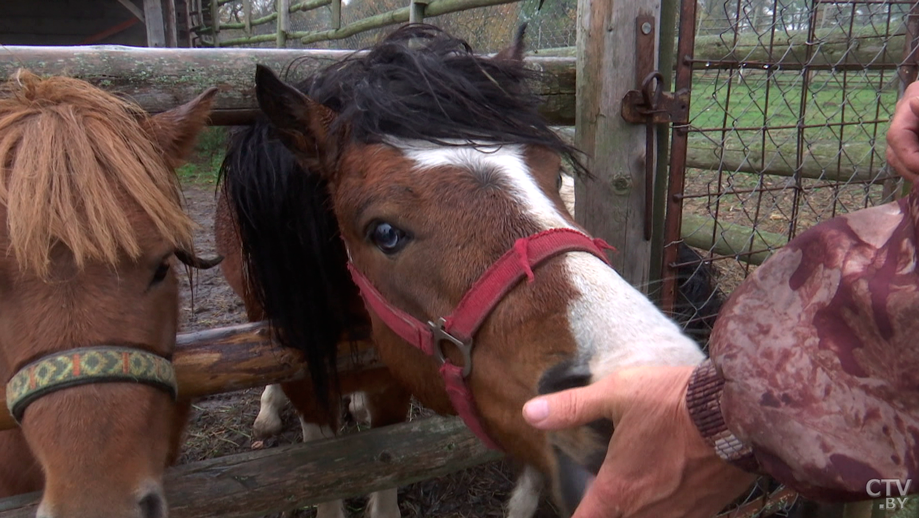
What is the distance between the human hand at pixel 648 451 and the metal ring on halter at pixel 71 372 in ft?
3.56

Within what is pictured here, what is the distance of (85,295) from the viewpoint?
1.45 metres

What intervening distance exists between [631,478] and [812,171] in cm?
340

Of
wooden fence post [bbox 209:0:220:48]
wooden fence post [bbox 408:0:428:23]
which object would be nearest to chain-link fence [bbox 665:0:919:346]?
wooden fence post [bbox 408:0:428:23]

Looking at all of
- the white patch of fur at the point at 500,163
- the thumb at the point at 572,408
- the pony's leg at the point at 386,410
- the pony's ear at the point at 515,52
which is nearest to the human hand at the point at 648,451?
the thumb at the point at 572,408

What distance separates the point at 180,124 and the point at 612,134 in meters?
1.48

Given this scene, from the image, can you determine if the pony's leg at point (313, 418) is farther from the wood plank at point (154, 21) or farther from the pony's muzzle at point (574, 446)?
the wood plank at point (154, 21)

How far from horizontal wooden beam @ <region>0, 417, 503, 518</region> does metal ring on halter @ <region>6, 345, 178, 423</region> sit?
0.84 m

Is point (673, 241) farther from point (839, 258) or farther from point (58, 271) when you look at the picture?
point (58, 271)

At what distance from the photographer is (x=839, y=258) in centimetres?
77

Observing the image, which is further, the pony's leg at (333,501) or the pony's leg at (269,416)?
the pony's leg at (269,416)

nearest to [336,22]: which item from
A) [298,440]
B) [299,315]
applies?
[298,440]

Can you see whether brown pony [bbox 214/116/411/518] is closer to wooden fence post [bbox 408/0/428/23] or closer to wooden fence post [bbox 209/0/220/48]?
wooden fence post [bbox 408/0/428/23]

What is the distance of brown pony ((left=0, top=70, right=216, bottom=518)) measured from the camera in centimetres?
137

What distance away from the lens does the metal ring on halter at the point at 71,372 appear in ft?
4.50
